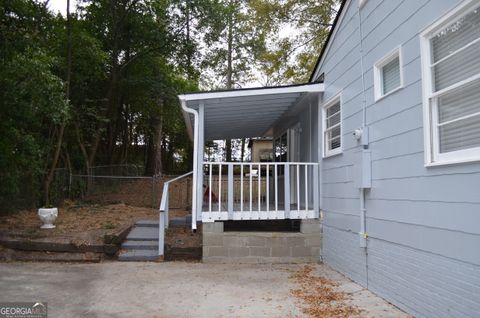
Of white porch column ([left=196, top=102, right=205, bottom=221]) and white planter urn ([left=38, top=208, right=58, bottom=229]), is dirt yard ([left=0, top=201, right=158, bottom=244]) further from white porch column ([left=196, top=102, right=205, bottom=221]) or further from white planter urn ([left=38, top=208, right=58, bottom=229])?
white porch column ([left=196, top=102, right=205, bottom=221])

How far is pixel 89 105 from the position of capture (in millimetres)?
16391

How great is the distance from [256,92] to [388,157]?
318 cm

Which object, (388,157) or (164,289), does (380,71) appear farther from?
(164,289)

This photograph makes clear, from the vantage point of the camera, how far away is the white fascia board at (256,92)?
754 cm

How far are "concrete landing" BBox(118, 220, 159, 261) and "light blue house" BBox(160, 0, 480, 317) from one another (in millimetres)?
1245

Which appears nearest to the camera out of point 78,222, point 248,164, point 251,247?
point 251,247

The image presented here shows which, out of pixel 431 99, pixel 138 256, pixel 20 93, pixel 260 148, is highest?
pixel 20 93

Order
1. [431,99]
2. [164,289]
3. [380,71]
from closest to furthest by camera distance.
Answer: [431,99] → [380,71] → [164,289]

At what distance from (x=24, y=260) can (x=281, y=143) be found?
7.02 meters

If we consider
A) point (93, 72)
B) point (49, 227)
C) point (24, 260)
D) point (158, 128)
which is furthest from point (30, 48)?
point (158, 128)

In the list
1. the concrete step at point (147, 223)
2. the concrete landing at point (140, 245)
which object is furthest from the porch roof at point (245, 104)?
the concrete landing at point (140, 245)

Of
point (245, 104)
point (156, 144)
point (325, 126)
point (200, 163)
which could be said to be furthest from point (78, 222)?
point (156, 144)

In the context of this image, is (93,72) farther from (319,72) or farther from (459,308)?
(459,308)

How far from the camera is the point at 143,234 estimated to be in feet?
29.1
